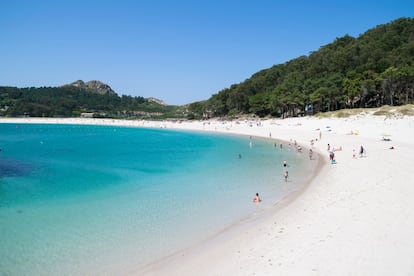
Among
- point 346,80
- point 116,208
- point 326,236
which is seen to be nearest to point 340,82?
point 346,80

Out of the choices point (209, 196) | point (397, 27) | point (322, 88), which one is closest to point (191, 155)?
point (209, 196)

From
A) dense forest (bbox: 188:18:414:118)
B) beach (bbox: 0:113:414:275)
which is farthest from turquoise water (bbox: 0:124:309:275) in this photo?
dense forest (bbox: 188:18:414:118)

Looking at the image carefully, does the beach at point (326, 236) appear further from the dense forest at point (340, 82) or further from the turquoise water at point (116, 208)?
the dense forest at point (340, 82)

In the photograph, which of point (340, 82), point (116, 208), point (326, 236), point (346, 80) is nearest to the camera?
point (326, 236)

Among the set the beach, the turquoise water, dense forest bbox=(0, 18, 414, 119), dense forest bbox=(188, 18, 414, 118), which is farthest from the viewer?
dense forest bbox=(0, 18, 414, 119)

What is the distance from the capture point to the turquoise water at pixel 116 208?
987cm

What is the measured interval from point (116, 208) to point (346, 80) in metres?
60.3

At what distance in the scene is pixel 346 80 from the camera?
6328 cm

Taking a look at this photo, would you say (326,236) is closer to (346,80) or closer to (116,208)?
(116,208)

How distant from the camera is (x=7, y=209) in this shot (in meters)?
15.0

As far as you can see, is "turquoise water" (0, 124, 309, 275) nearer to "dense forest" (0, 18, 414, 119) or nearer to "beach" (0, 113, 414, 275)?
"beach" (0, 113, 414, 275)

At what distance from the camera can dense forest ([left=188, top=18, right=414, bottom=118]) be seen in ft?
195

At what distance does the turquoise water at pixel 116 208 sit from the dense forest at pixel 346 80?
40.8 meters

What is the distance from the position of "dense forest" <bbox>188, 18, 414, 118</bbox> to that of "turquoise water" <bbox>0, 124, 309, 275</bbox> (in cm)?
4084
